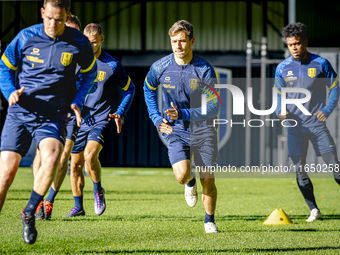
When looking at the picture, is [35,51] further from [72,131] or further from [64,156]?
[64,156]

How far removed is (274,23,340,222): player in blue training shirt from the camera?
704 centimetres

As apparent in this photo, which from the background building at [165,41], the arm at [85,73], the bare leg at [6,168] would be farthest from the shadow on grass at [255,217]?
the background building at [165,41]

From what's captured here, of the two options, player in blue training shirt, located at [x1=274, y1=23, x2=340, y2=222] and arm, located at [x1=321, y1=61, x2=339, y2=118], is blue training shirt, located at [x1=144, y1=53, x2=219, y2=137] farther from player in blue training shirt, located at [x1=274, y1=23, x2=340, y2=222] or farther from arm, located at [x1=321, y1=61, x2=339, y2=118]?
arm, located at [x1=321, y1=61, x2=339, y2=118]

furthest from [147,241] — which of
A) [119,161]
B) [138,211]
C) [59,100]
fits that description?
[119,161]

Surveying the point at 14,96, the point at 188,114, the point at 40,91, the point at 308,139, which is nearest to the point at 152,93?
the point at 188,114

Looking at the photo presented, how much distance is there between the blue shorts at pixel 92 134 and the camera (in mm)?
7117

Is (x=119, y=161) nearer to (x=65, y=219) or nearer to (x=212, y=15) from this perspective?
(x=212, y=15)

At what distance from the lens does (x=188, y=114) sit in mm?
5789

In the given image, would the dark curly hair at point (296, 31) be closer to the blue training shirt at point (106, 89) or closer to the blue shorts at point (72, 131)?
the blue training shirt at point (106, 89)

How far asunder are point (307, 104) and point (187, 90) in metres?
2.08

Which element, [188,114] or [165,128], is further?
[165,128]

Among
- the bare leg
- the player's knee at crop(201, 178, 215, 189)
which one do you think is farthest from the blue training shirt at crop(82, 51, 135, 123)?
the bare leg

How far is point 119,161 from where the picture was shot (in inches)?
829

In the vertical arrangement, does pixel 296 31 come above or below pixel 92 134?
above
